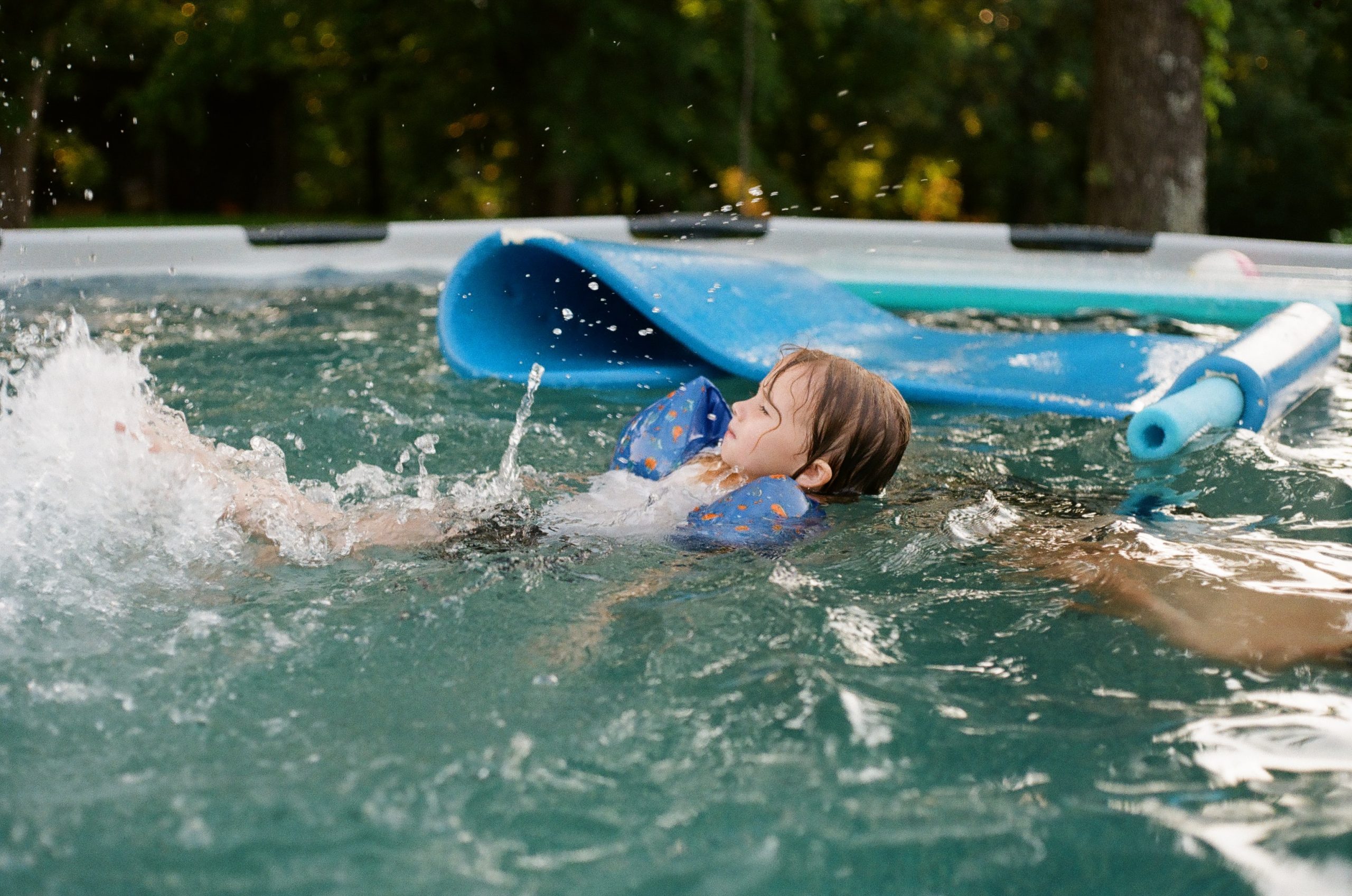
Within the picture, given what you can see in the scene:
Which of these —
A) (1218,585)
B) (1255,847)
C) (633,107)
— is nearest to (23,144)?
(633,107)

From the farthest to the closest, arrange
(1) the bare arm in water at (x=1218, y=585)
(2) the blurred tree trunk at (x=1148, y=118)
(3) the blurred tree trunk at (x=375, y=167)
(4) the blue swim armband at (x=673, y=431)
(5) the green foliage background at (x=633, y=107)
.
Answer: (3) the blurred tree trunk at (x=375, y=167), (5) the green foliage background at (x=633, y=107), (2) the blurred tree trunk at (x=1148, y=118), (4) the blue swim armband at (x=673, y=431), (1) the bare arm in water at (x=1218, y=585)

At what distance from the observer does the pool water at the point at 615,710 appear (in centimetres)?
125

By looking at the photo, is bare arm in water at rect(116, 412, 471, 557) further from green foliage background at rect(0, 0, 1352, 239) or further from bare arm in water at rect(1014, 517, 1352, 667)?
green foliage background at rect(0, 0, 1352, 239)

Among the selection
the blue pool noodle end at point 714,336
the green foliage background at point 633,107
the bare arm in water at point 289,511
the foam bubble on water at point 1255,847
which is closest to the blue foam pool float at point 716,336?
the blue pool noodle end at point 714,336

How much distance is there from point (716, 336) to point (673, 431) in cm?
104

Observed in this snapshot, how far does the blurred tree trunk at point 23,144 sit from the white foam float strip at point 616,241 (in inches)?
144

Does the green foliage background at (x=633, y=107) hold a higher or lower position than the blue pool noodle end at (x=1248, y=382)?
higher

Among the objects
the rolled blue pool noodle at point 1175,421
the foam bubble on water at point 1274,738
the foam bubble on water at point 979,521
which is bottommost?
the foam bubble on water at point 1274,738

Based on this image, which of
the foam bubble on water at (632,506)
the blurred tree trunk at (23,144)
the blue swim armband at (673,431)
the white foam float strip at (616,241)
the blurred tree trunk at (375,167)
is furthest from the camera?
the blurred tree trunk at (375,167)

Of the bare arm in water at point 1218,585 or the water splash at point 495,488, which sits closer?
the bare arm in water at point 1218,585

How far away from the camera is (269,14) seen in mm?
8609

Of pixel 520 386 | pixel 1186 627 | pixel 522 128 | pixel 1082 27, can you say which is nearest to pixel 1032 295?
pixel 520 386

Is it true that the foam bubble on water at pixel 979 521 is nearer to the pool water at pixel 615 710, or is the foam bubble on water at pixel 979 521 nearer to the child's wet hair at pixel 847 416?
the pool water at pixel 615 710

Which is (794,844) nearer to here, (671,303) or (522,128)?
(671,303)
